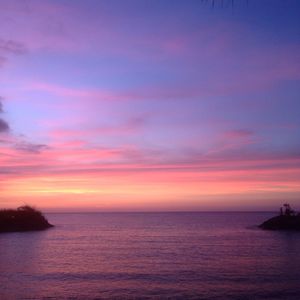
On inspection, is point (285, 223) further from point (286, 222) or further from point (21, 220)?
point (21, 220)

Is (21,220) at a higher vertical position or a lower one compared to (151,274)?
higher

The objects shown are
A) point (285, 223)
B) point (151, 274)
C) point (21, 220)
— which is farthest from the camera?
point (21, 220)

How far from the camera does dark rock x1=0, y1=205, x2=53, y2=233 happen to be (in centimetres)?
12731

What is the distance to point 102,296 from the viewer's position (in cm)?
3331

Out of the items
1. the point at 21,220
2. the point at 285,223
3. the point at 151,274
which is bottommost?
the point at 151,274

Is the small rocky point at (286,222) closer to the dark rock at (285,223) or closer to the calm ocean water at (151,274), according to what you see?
the dark rock at (285,223)

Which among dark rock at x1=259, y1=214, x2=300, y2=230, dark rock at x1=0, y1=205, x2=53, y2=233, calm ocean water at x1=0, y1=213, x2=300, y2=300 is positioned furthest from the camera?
dark rock at x1=0, y1=205, x2=53, y2=233

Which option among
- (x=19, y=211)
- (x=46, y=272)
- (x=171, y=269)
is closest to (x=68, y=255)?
(x=46, y=272)

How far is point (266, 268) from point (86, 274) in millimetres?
19616

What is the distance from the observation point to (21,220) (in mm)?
133375

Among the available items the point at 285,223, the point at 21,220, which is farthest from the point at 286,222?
the point at 21,220

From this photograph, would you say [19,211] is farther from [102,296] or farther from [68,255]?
[102,296]

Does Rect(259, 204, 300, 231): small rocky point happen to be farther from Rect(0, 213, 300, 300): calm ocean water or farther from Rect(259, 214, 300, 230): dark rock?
Rect(0, 213, 300, 300): calm ocean water

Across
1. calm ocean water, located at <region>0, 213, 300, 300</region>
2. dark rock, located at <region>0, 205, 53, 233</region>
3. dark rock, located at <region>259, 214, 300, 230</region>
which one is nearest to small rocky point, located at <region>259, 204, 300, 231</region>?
dark rock, located at <region>259, 214, 300, 230</region>
